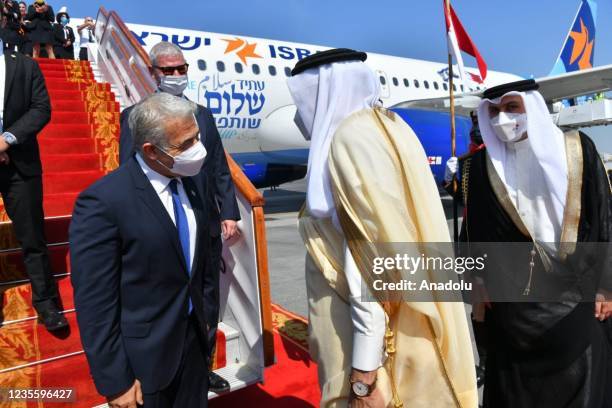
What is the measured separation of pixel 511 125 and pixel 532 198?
343 millimetres

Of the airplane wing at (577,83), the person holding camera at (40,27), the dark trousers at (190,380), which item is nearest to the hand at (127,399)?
the dark trousers at (190,380)

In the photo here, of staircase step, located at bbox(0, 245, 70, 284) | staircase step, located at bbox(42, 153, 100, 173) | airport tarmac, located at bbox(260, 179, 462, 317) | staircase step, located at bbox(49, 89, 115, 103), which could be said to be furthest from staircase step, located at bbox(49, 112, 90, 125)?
airport tarmac, located at bbox(260, 179, 462, 317)

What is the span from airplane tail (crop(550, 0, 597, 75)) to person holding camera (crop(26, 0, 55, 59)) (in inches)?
867

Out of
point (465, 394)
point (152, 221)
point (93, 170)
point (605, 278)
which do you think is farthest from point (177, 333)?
point (93, 170)

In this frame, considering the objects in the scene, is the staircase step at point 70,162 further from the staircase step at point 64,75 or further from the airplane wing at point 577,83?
the airplane wing at point 577,83

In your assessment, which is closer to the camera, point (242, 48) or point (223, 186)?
point (223, 186)

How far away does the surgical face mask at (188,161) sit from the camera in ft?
4.74

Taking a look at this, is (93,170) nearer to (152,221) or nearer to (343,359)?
(152,221)

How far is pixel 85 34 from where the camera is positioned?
8.90m

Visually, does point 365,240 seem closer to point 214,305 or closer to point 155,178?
point 155,178

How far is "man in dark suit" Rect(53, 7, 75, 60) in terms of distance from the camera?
7.42 metres

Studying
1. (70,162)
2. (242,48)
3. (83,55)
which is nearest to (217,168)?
(70,162)

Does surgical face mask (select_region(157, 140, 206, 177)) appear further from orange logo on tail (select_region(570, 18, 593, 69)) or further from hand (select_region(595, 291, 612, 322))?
orange logo on tail (select_region(570, 18, 593, 69))

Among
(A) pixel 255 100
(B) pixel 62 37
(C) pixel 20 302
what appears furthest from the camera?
(A) pixel 255 100
